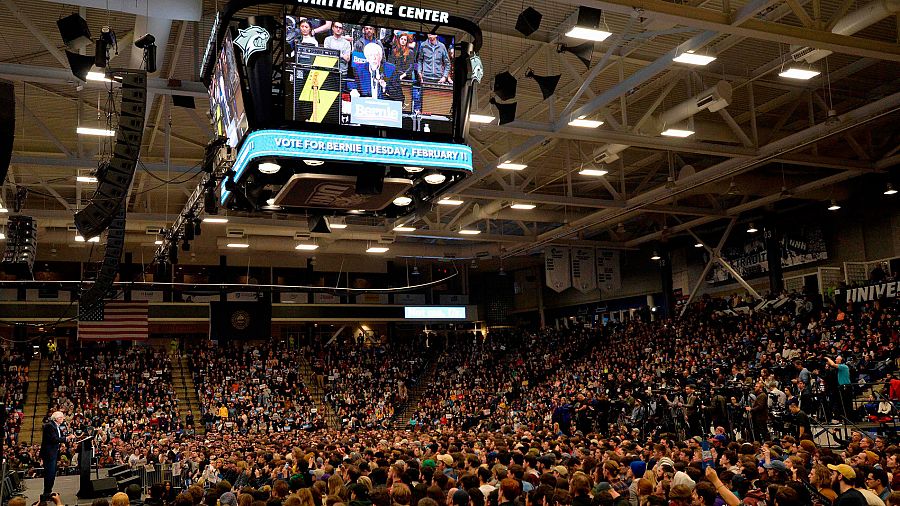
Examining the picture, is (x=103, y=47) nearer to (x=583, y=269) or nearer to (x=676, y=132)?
(x=676, y=132)

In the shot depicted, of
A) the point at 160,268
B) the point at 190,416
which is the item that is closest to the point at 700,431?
the point at 160,268

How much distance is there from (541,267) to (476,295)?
5.36m

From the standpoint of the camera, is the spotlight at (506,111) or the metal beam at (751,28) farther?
the spotlight at (506,111)

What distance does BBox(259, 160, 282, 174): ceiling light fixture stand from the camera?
7394mm

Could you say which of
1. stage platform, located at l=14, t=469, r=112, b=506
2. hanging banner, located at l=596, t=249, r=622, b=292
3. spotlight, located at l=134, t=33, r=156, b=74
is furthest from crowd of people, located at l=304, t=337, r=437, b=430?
spotlight, located at l=134, t=33, r=156, b=74

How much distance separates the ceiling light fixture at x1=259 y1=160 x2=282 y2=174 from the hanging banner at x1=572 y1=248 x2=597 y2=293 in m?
25.2

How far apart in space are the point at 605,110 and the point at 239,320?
73.6 ft

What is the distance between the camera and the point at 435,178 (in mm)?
8422

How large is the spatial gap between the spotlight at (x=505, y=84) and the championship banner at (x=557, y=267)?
63.8 feet

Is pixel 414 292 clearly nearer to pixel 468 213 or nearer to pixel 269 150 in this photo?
pixel 468 213

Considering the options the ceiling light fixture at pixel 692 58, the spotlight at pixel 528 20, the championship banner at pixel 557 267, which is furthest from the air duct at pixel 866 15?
the championship banner at pixel 557 267

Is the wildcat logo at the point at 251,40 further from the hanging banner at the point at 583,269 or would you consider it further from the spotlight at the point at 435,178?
the hanging banner at the point at 583,269

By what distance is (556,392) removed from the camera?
29062mm

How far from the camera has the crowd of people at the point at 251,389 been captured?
104ft
